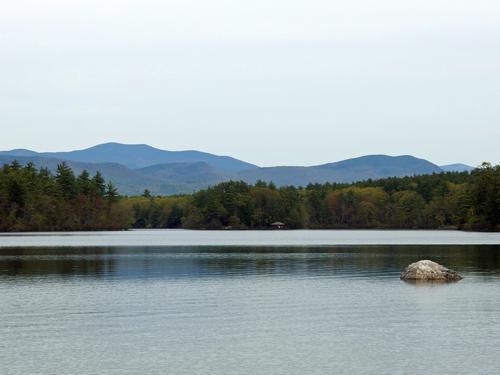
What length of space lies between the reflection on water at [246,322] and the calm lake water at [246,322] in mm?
80

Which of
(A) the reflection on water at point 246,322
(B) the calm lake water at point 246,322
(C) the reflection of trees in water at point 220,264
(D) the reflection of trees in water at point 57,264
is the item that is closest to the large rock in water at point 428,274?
(B) the calm lake water at point 246,322

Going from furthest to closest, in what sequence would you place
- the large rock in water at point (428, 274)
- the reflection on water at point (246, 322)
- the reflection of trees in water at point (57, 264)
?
the reflection of trees in water at point (57, 264)
the large rock in water at point (428, 274)
the reflection on water at point (246, 322)

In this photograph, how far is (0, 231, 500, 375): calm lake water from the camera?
3434 cm

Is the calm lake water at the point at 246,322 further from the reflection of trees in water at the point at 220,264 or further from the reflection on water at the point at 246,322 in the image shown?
the reflection of trees in water at the point at 220,264

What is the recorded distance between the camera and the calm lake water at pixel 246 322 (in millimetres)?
34344

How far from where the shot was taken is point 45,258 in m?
105

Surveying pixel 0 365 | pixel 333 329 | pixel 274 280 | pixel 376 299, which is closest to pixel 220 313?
pixel 333 329

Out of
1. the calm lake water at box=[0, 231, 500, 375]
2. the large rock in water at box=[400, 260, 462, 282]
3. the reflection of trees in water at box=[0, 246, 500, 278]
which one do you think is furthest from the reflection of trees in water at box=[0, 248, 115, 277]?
the large rock in water at box=[400, 260, 462, 282]

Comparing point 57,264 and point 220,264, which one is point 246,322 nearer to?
point 220,264

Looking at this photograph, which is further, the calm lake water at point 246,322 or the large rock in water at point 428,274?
the large rock in water at point 428,274

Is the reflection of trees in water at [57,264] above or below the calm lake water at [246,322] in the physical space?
above

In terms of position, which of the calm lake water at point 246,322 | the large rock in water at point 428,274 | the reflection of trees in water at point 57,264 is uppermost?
the large rock in water at point 428,274

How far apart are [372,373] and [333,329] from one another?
11.4m

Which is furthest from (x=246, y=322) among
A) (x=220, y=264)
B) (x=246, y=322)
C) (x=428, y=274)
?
(x=220, y=264)
